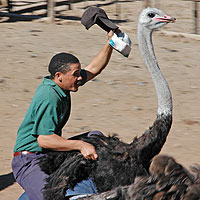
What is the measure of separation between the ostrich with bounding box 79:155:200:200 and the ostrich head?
6.32ft

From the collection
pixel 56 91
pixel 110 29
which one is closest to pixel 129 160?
pixel 56 91

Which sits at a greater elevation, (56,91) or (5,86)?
(56,91)

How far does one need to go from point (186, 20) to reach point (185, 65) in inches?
161

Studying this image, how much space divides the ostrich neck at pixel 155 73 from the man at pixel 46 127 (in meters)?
0.62

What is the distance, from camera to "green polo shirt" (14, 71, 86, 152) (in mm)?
3910

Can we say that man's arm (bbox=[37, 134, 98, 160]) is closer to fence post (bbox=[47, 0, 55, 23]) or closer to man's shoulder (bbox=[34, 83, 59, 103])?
man's shoulder (bbox=[34, 83, 59, 103])

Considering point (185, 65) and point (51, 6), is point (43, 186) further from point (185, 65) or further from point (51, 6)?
point (51, 6)

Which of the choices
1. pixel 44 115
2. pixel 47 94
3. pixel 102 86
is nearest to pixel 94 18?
pixel 47 94

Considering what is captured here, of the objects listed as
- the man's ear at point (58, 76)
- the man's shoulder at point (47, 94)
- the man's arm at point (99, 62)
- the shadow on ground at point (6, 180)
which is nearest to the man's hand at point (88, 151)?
the man's shoulder at point (47, 94)

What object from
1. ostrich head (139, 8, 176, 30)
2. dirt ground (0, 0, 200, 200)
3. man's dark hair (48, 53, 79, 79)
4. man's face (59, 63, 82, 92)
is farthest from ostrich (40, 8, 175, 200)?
dirt ground (0, 0, 200, 200)

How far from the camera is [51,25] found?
39.2 ft

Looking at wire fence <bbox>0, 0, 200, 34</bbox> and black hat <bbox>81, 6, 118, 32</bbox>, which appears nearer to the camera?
black hat <bbox>81, 6, 118, 32</bbox>

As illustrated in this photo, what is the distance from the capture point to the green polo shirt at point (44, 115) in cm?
391

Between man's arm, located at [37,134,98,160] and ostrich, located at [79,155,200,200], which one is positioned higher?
ostrich, located at [79,155,200,200]
